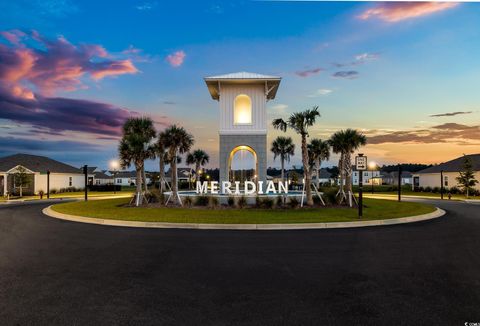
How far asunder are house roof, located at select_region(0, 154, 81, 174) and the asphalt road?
1767 inches

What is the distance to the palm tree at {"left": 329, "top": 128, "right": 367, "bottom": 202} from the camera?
2506 centimetres

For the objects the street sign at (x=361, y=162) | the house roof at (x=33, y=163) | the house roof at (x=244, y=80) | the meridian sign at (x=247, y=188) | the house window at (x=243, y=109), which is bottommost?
the meridian sign at (x=247, y=188)

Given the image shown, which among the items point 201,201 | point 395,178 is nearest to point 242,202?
point 201,201

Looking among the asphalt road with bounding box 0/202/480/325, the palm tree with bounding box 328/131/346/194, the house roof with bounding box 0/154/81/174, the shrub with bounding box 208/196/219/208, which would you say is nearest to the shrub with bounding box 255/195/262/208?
the shrub with bounding box 208/196/219/208

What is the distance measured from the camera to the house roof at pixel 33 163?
161 feet

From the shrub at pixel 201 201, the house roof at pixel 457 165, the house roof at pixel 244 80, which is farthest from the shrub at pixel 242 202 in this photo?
the house roof at pixel 457 165

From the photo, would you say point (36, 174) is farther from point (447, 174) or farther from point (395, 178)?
point (395, 178)

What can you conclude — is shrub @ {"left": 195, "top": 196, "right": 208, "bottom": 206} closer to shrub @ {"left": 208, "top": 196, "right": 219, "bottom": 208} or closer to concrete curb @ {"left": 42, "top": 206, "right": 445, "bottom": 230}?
shrub @ {"left": 208, "top": 196, "right": 219, "bottom": 208}

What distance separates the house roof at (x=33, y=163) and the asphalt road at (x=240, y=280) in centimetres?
4489

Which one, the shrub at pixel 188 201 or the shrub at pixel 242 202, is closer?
the shrub at pixel 242 202

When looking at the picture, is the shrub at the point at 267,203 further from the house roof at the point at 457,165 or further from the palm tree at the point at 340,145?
the house roof at the point at 457,165

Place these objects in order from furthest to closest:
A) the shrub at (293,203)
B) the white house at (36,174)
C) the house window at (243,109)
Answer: the white house at (36,174) → the house window at (243,109) → the shrub at (293,203)

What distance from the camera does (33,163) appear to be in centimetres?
5209

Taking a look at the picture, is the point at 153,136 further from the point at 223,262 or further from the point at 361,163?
the point at 223,262
